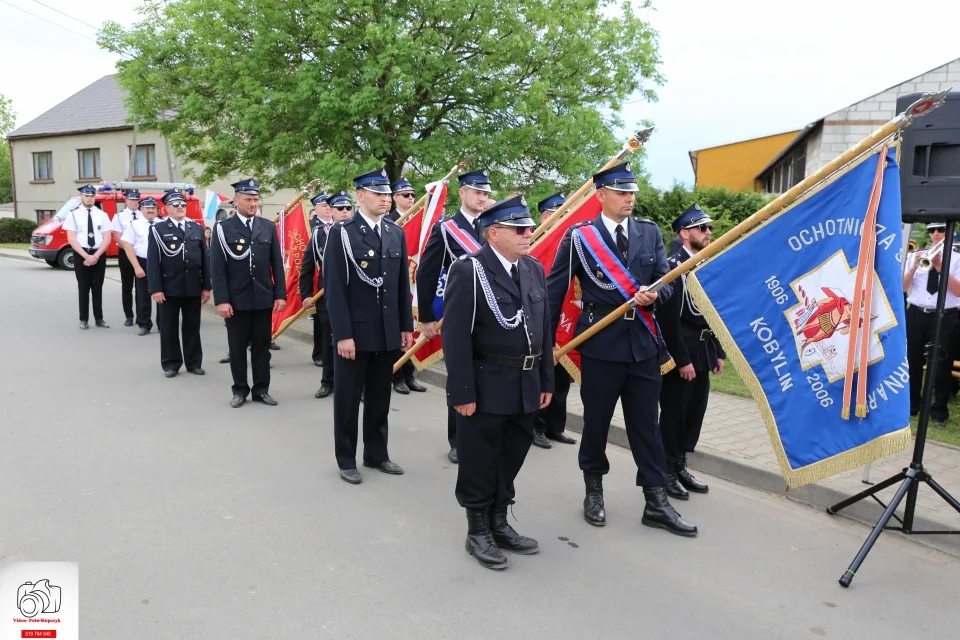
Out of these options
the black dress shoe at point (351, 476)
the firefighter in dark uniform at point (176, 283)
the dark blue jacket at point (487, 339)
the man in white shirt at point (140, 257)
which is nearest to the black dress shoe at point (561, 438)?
the black dress shoe at point (351, 476)

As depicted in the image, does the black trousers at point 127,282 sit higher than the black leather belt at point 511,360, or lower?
lower

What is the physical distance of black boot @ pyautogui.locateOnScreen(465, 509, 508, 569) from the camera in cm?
390

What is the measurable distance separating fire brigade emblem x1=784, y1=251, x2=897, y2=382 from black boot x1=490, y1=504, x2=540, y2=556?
71.0 inches

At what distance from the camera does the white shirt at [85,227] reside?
11.4 meters

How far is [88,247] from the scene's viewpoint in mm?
11398

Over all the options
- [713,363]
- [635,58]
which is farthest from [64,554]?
[635,58]

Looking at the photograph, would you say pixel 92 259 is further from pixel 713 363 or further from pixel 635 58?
pixel 713 363

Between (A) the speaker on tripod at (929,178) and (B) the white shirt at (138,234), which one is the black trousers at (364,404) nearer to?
(A) the speaker on tripod at (929,178)

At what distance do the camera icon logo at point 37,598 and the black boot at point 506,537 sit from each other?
7.03ft

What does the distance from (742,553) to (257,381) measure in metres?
4.82

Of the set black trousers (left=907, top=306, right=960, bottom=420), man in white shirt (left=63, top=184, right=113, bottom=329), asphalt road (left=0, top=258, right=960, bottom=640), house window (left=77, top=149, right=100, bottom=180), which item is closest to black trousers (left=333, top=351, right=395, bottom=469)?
asphalt road (left=0, top=258, right=960, bottom=640)

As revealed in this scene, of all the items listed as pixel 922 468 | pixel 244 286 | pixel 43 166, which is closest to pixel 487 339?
pixel 922 468

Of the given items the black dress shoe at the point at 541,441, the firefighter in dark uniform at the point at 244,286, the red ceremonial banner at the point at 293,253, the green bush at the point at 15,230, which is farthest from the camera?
the green bush at the point at 15,230

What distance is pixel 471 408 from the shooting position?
3.88 meters
